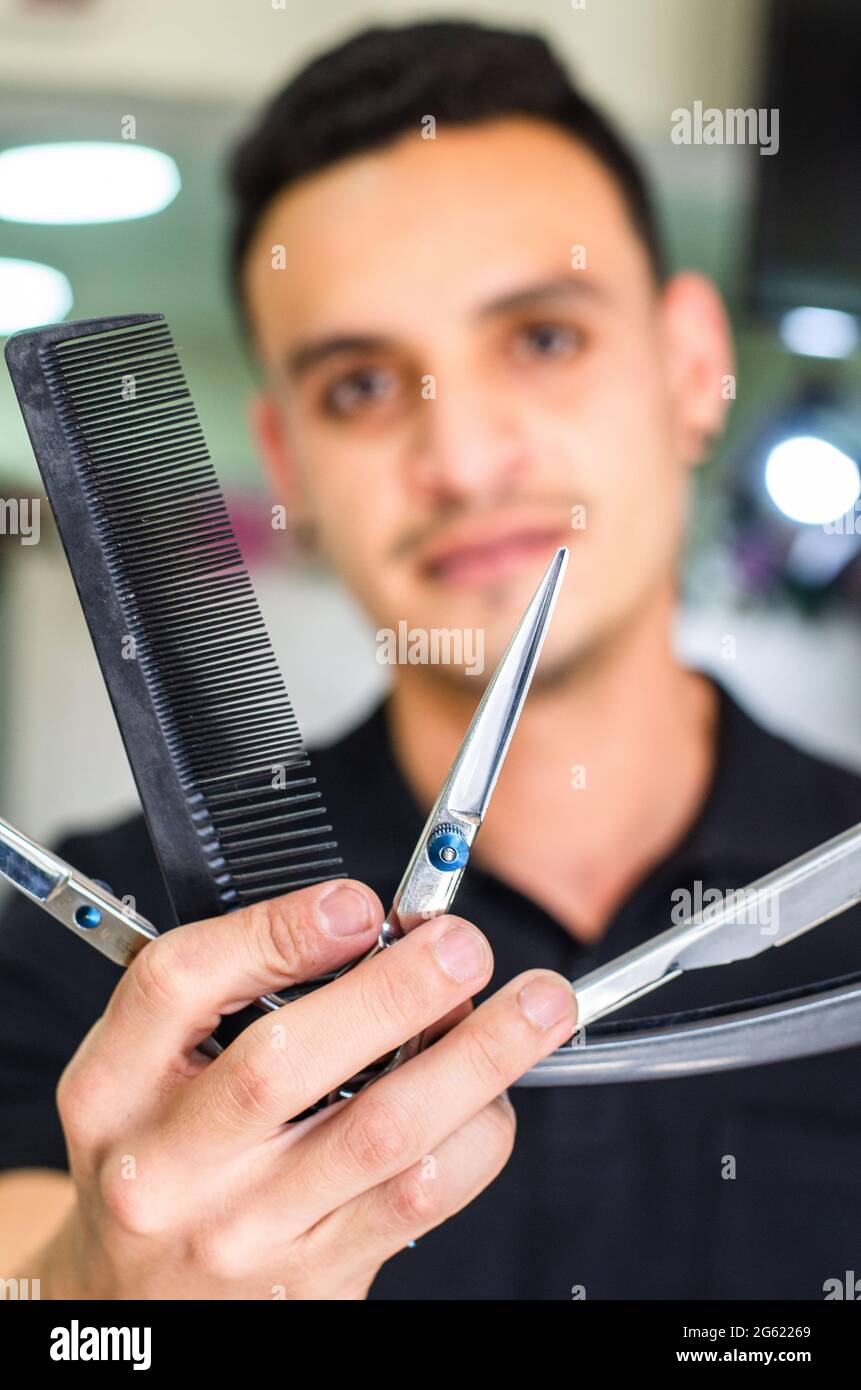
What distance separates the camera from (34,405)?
1.31 ft

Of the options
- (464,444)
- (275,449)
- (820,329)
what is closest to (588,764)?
(464,444)

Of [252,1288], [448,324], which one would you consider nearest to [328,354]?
[448,324]

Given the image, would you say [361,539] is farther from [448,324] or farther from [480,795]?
[480,795]

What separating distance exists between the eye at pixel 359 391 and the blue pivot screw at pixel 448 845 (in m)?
0.54

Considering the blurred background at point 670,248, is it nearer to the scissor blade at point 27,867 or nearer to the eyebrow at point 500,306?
the eyebrow at point 500,306

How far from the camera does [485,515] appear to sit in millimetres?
838

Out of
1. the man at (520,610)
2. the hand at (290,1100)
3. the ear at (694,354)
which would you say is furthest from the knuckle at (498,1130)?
the ear at (694,354)

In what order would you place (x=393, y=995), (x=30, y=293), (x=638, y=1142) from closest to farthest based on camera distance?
1. (x=393, y=995)
2. (x=638, y=1142)
3. (x=30, y=293)

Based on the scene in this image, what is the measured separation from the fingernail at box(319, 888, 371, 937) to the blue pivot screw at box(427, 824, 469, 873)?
0.03m

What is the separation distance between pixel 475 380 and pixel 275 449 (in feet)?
0.77

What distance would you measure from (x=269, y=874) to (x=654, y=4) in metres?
1.29

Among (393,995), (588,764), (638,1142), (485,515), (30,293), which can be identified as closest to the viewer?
(393,995)

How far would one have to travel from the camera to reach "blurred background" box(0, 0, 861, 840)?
51.4 inches

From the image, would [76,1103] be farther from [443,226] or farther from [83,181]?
[83,181]
